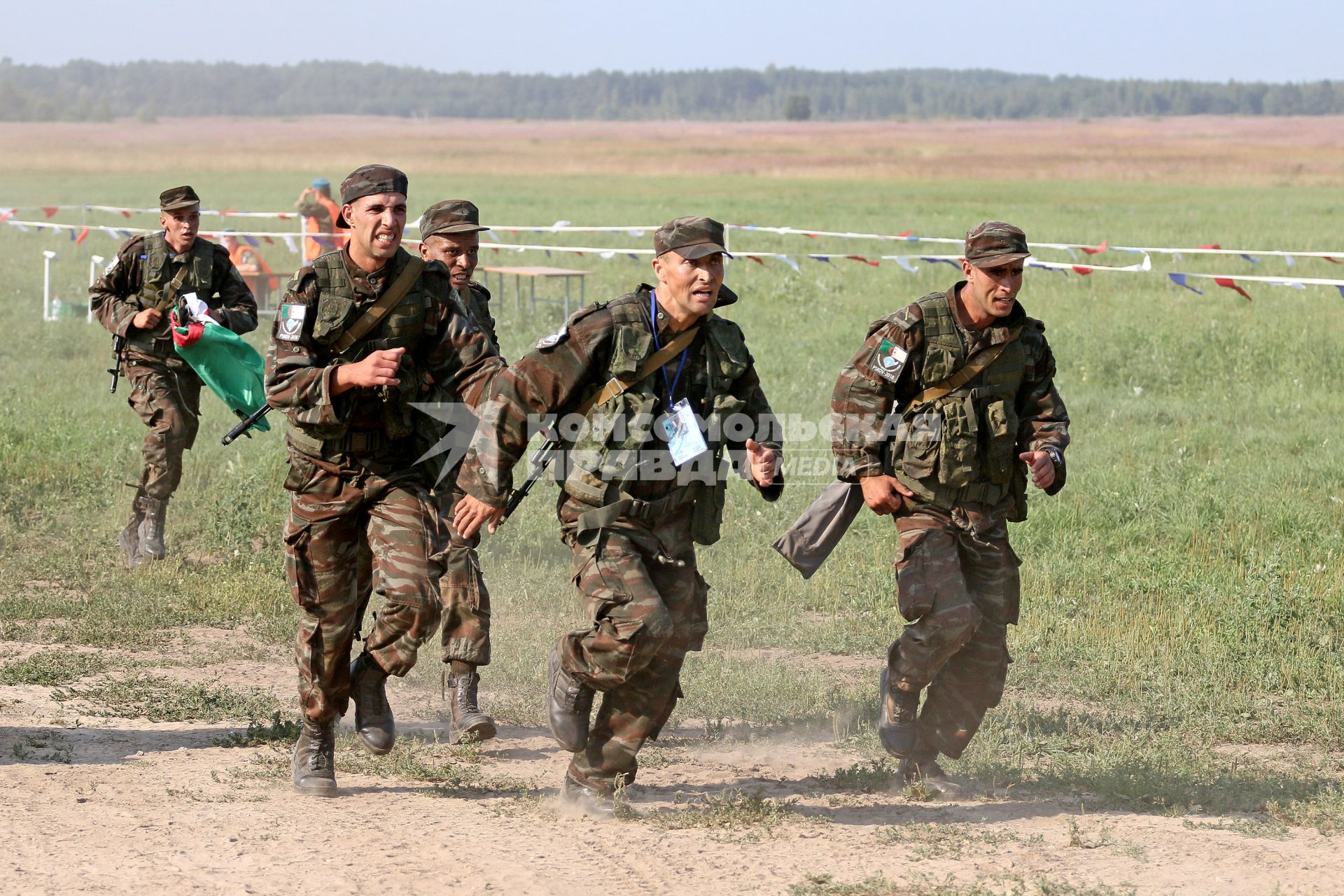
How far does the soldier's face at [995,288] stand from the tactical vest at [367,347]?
6.64ft

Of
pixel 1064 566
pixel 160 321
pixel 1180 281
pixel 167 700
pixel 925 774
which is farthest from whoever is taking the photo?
pixel 1180 281

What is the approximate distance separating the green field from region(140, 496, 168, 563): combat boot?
0.17 metres

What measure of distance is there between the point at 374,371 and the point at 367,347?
15.8 inches

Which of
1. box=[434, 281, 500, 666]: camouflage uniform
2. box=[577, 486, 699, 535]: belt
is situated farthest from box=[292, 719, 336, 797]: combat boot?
box=[577, 486, 699, 535]: belt

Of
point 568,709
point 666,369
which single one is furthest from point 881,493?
point 568,709

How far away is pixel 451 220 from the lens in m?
6.85

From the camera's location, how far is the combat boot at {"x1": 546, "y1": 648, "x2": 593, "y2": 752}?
5297 millimetres

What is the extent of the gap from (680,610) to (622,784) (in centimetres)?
68

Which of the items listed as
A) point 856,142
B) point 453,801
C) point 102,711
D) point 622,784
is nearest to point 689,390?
point 622,784

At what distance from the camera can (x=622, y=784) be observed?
534 centimetres

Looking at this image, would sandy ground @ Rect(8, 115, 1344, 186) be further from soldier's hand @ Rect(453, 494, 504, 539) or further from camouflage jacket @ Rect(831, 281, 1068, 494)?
soldier's hand @ Rect(453, 494, 504, 539)

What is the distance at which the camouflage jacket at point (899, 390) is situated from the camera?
554 cm

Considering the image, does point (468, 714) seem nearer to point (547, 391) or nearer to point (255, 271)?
point (547, 391)

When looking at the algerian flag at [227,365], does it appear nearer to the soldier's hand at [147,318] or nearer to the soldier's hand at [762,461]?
the soldier's hand at [147,318]
